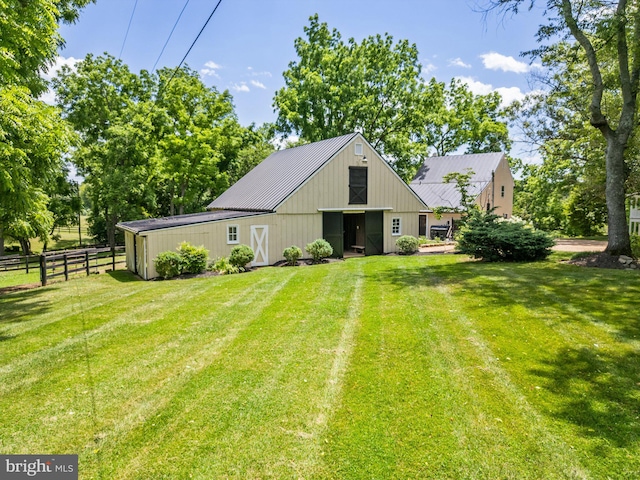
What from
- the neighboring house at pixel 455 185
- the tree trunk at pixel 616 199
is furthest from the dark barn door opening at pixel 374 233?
the tree trunk at pixel 616 199

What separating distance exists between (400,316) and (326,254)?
10545 millimetres

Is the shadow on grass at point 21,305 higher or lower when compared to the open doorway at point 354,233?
lower

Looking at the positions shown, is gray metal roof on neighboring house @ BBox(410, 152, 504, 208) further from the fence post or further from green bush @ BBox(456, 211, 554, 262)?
the fence post

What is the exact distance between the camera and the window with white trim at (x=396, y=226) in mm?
22266

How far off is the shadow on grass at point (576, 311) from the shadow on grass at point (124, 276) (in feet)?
31.0

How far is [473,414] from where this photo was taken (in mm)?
4426

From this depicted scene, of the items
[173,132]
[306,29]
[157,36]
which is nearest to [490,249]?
[157,36]

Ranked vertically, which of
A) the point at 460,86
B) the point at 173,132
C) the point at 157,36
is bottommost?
the point at 157,36

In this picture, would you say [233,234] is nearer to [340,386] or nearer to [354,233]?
[354,233]

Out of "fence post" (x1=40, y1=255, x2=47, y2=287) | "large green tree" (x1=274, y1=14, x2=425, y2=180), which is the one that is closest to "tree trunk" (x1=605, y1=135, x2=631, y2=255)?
"fence post" (x1=40, y1=255, x2=47, y2=287)

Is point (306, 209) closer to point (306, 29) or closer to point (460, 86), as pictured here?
point (306, 29)

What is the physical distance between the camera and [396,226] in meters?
22.4

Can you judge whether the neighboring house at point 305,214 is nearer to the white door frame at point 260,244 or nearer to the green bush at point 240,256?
the white door frame at point 260,244

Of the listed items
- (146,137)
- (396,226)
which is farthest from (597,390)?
(146,137)
